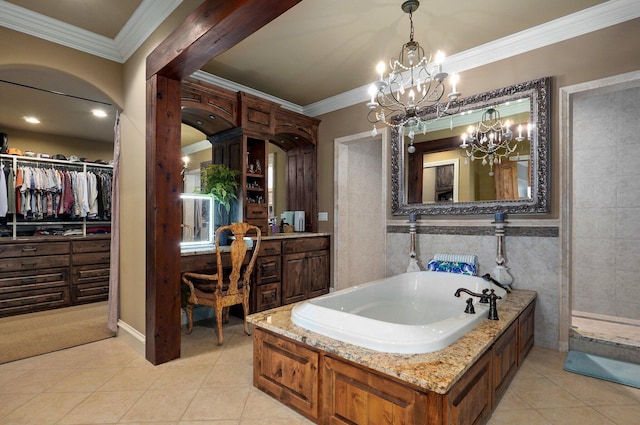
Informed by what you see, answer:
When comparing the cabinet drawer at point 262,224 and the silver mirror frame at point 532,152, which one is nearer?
the silver mirror frame at point 532,152

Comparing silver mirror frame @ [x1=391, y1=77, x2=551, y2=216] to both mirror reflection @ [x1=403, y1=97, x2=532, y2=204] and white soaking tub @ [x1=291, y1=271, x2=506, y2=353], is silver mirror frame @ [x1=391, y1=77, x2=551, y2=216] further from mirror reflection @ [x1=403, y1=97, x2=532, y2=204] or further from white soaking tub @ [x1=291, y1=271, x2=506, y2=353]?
white soaking tub @ [x1=291, y1=271, x2=506, y2=353]

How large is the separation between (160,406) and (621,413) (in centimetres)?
263

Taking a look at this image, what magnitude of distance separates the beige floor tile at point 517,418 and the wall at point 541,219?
117 cm

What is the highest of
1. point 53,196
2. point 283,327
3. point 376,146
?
point 376,146

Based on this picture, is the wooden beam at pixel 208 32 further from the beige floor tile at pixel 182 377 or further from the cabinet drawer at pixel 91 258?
the cabinet drawer at pixel 91 258

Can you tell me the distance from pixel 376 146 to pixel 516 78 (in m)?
2.04

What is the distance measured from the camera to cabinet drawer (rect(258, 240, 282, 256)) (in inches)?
135

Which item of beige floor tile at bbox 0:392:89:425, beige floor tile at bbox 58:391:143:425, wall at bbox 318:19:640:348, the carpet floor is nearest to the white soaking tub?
wall at bbox 318:19:640:348

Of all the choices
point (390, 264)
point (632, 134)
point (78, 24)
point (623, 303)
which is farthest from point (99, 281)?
point (632, 134)

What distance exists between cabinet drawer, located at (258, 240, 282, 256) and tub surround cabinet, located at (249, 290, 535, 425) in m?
1.37

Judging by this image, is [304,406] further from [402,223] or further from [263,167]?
[263,167]

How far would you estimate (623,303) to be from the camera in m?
3.19

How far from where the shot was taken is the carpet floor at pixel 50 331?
8.74ft

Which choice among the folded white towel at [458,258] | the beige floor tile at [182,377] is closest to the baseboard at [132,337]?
the beige floor tile at [182,377]
